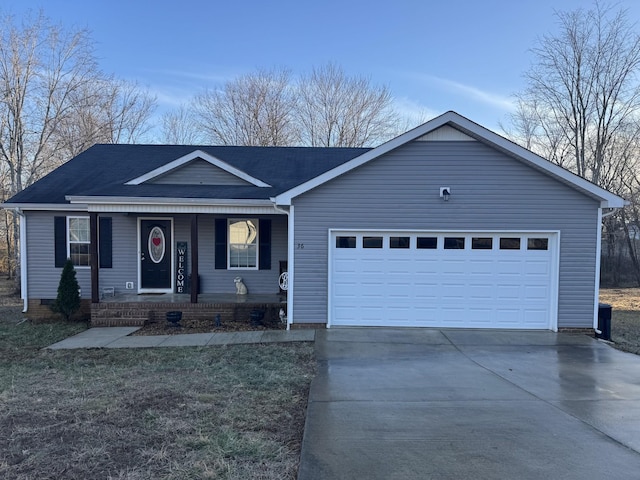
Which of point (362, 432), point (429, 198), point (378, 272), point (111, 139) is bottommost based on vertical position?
point (362, 432)

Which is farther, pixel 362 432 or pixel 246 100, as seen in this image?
pixel 246 100

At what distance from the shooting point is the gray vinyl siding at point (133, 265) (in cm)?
1170

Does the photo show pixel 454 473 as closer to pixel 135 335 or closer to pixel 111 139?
pixel 135 335

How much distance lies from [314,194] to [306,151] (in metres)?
6.02

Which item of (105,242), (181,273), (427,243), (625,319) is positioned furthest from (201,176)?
(625,319)

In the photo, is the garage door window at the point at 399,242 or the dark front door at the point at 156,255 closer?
the garage door window at the point at 399,242

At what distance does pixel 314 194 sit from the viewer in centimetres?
914

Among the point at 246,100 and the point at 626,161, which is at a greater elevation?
the point at 246,100

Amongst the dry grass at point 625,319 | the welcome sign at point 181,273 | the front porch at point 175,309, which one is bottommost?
the dry grass at point 625,319

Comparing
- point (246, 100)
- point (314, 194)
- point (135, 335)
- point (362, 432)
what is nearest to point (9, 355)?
point (135, 335)

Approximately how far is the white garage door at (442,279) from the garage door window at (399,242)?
0.02m

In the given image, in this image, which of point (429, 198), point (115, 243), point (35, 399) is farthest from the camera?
point (115, 243)

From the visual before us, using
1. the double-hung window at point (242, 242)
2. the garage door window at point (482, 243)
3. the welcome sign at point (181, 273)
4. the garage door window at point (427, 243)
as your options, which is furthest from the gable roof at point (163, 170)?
the garage door window at point (482, 243)

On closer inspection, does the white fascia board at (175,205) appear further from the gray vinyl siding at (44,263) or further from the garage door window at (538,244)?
the garage door window at (538,244)
